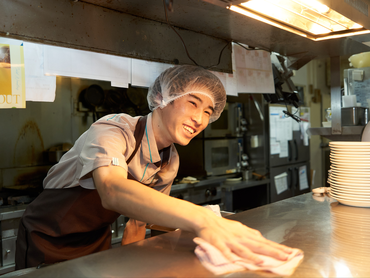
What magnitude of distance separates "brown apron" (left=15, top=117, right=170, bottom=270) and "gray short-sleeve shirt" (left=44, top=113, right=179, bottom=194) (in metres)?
0.04

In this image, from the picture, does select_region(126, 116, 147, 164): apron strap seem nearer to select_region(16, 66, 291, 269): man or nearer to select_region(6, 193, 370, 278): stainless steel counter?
select_region(16, 66, 291, 269): man

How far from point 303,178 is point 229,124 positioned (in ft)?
5.70

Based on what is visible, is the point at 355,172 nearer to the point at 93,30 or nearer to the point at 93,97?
the point at 93,30

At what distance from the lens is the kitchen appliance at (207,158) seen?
3613 mm

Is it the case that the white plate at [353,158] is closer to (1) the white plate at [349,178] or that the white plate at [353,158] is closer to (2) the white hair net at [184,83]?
(1) the white plate at [349,178]

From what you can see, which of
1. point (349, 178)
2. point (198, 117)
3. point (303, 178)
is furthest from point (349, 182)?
point (303, 178)

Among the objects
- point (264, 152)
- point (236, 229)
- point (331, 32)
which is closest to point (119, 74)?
point (331, 32)

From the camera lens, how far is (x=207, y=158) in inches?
144

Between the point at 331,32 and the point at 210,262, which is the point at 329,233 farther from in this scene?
the point at 331,32

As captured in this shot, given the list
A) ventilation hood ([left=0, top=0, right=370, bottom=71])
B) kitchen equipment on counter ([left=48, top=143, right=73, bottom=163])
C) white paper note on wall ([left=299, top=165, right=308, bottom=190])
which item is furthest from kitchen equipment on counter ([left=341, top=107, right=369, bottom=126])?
white paper note on wall ([left=299, top=165, right=308, bottom=190])

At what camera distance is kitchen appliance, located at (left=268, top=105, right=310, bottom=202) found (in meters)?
4.21

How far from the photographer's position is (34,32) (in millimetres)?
1142

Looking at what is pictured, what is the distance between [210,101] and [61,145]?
1779 mm

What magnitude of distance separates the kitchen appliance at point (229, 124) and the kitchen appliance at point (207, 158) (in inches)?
3.3
